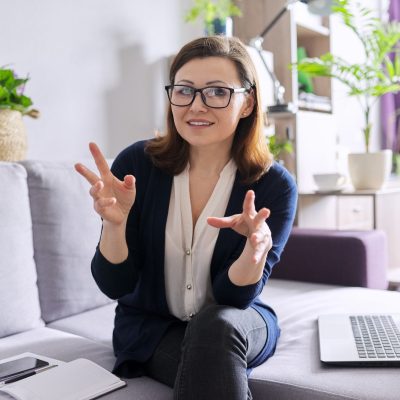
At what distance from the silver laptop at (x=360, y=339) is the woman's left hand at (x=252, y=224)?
0.29m

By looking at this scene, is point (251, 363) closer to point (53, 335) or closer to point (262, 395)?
point (262, 395)

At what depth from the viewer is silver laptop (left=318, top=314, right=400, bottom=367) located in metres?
1.13

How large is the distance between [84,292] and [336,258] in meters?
0.85

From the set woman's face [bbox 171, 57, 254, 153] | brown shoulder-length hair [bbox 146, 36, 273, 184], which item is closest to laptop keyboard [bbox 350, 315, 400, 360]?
brown shoulder-length hair [bbox 146, 36, 273, 184]

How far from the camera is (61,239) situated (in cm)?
155

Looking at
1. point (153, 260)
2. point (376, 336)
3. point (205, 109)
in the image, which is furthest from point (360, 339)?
point (205, 109)

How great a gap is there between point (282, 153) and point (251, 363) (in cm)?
160

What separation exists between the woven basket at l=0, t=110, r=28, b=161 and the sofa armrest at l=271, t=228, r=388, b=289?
0.98 metres

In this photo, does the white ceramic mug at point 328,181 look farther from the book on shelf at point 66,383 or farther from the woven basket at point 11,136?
→ the book on shelf at point 66,383

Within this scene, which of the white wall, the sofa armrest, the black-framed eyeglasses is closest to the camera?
the black-framed eyeglasses

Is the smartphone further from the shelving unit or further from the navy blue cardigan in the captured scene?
the shelving unit

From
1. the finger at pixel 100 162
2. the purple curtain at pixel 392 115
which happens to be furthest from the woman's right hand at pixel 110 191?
the purple curtain at pixel 392 115

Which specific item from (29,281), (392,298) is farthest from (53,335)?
(392,298)

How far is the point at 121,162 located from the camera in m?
1.36
